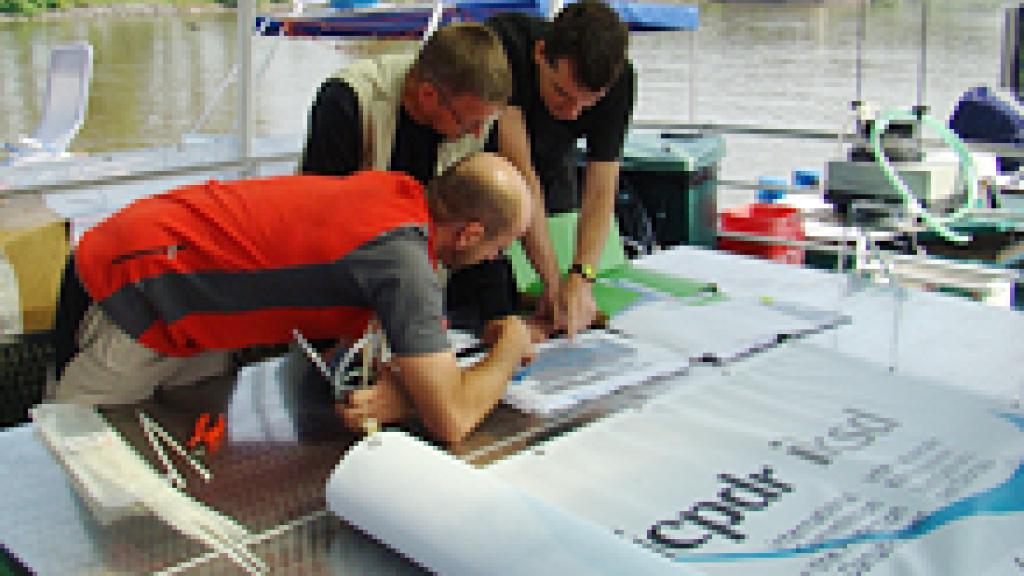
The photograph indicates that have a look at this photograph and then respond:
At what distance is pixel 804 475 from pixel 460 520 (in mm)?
513

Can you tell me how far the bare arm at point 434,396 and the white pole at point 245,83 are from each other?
103 inches

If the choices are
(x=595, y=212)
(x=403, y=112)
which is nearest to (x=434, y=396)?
(x=403, y=112)

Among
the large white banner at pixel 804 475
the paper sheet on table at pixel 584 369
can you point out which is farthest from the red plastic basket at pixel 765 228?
the large white banner at pixel 804 475

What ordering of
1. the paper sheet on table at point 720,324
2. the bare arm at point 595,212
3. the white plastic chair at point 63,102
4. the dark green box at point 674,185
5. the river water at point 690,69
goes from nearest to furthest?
the paper sheet on table at point 720,324 < the bare arm at point 595,212 < the dark green box at point 674,185 < the river water at point 690,69 < the white plastic chair at point 63,102

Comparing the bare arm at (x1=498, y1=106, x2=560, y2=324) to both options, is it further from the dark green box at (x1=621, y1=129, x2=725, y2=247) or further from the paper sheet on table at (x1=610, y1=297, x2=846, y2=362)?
the dark green box at (x1=621, y1=129, x2=725, y2=247)

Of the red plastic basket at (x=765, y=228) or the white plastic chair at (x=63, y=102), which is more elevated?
the white plastic chair at (x=63, y=102)

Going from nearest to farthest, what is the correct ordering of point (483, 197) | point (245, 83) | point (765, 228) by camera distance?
point (483, 197) → point (765, 228) → point (245, 83)

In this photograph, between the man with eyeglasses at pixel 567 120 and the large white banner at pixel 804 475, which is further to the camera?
the man with eyeglasses at pixel 567 120

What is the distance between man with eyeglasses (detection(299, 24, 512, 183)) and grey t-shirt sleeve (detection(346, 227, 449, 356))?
359mm

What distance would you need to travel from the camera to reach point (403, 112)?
1.88 metres

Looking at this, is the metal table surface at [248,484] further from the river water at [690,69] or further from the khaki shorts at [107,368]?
the river water at [690,69]

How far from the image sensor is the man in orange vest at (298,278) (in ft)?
4.69

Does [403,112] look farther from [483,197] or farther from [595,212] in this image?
[595,212]

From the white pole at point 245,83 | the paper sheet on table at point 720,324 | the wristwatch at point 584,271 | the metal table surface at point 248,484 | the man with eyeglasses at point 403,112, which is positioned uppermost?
the white pole at point 245,83
